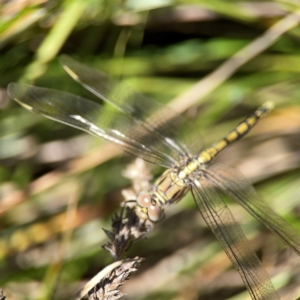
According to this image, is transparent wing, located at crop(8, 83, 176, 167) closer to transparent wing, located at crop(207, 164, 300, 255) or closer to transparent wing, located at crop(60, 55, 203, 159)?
transparent wing, located at crop(60, 55, 203, 159)

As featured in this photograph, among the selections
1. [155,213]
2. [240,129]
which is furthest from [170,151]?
[155,213]

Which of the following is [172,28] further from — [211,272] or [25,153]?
[211,272]

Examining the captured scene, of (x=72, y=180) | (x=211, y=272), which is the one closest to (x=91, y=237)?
(x=72, y=180)

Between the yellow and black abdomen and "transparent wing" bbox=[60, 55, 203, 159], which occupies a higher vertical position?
"transparent wing" bbox=[60, 55, 203, 159]

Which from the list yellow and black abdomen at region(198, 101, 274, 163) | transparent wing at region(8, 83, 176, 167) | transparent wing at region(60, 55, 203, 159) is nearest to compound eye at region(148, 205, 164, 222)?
transparent wing at region(8, 83, 176, 167)

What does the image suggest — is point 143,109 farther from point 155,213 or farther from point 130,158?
point 155,213
